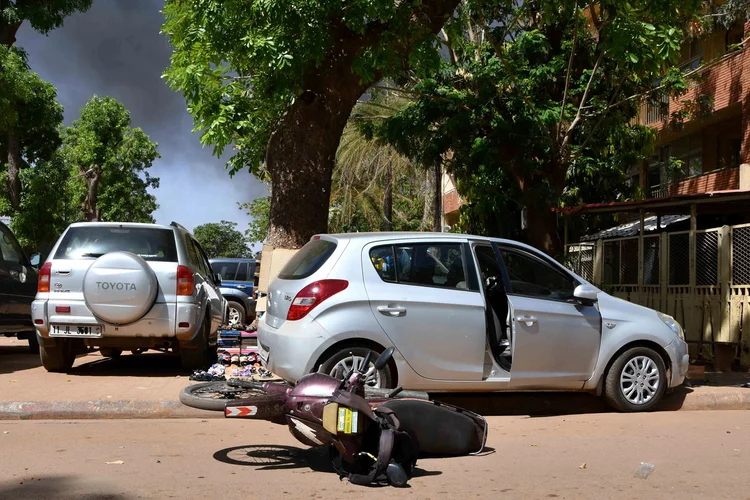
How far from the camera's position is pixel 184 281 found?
977cm

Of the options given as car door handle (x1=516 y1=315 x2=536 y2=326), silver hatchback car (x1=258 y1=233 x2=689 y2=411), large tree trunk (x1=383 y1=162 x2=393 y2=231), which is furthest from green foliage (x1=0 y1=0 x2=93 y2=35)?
car door handle (x1=516 y1=315 x2=536 y2=326)

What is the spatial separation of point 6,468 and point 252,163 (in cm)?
908

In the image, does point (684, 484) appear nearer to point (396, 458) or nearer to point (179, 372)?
point (396, 458)

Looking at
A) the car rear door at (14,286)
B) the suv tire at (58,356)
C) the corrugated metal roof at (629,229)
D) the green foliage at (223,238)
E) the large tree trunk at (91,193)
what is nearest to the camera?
the suv tire at (58,356)

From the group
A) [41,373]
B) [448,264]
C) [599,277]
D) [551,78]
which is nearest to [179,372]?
[41,373]

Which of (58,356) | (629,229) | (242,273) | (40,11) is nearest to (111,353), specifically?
(58,356)

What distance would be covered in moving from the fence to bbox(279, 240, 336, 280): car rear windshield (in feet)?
22.2

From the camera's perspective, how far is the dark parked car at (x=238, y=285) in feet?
62.7

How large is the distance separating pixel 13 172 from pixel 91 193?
17.0 m

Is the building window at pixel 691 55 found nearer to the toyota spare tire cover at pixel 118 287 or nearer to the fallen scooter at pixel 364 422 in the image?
the toyota spare tire cover at pixel 118 287

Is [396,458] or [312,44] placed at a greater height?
[312,44]

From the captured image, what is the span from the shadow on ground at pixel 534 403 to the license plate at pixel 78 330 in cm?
392

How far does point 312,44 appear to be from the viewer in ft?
37.1

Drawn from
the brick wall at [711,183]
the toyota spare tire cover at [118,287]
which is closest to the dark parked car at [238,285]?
the toyota spare tire cover at [118,287]
